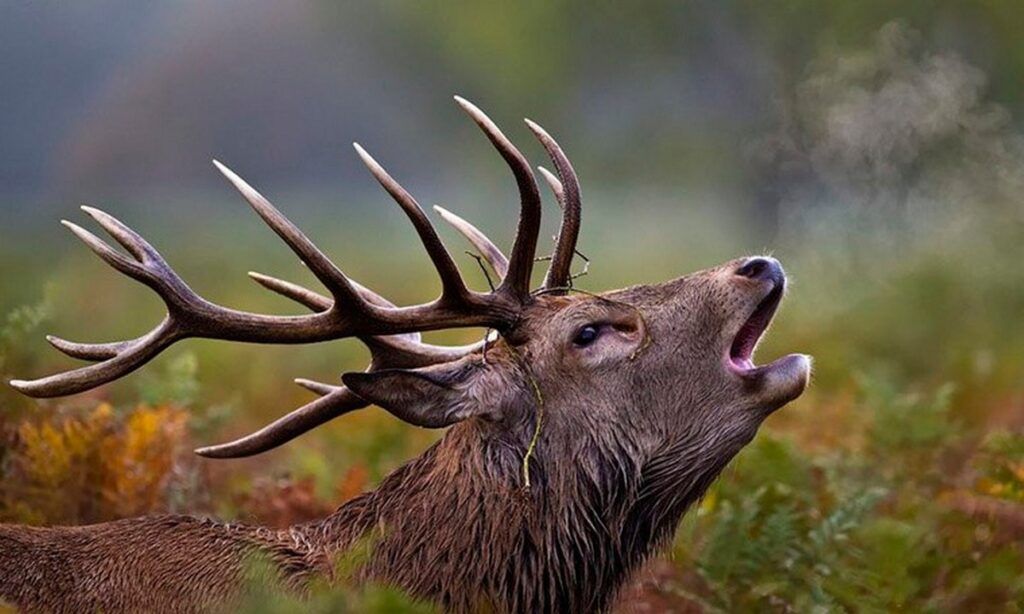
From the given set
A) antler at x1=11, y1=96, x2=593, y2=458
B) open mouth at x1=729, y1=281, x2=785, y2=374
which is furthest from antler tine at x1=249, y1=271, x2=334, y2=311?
open mouth at x1=729, y1=281, x2=785, y2=374

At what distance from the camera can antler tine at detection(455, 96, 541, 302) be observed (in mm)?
5367

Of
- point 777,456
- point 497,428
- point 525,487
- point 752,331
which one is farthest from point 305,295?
point 777,456

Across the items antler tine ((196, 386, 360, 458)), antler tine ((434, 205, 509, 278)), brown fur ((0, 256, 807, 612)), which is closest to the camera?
brown fur ((0, 256, 807, 612))

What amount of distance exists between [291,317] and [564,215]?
0.81 m

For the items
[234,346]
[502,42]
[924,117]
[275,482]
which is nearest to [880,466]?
[275,482]

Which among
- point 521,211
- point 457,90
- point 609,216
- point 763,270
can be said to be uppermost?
point 457,90

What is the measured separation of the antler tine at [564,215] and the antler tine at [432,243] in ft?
1.14

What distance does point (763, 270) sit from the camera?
5.56 m

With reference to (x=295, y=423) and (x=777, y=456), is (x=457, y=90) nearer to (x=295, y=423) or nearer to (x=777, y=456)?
(x=777, y=456)

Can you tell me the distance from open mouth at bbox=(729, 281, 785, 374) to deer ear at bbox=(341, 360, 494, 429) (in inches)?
27.6

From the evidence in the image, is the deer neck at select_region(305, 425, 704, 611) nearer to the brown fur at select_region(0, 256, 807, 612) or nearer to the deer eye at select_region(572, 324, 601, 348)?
the brown fur at select_region(0, 256, 807, 612)

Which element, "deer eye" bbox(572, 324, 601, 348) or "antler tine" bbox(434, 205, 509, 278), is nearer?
"deer eye" bbox(572, 324, 601, 348)

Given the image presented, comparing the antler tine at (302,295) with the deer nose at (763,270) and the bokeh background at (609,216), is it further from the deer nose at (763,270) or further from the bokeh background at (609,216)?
the deer nose at (763,270)

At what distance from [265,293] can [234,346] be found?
252 centimetres
